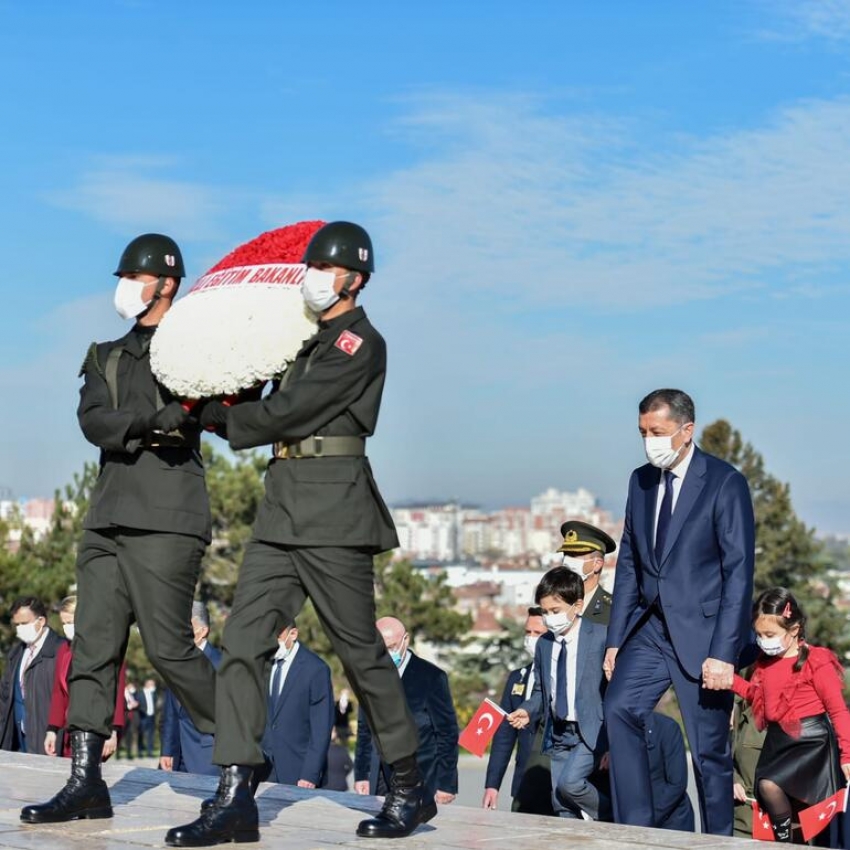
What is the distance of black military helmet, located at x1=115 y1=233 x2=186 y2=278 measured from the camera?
6.95 metres

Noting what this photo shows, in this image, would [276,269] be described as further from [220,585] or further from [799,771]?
[220,585]

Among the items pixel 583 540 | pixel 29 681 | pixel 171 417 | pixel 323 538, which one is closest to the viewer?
pixel 323 538

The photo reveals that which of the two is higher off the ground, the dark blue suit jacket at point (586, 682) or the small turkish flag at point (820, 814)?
the dark blue suit jacket at point (586, 682)

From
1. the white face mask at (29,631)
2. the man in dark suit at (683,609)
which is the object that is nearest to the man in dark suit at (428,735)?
the man in dark suit at (683,609)

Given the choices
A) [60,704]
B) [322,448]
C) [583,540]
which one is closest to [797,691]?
[583,540]

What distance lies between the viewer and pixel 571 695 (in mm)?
8414

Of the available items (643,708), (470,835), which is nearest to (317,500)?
(470,835)

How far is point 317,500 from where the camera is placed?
21.0ft

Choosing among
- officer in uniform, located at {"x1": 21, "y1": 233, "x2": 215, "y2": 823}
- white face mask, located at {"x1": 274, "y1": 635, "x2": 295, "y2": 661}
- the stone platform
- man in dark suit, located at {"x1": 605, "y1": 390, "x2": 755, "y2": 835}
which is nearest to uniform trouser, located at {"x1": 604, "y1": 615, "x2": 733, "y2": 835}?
man in dark suit, located at {"x1": 605, "y1": 390, "x2": 755, "y2": 835}

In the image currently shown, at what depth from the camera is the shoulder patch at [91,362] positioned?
7074 millimetres

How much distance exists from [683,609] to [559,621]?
1187mm

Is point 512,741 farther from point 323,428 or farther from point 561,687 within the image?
point 323,428

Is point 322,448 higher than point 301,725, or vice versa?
point 322,448

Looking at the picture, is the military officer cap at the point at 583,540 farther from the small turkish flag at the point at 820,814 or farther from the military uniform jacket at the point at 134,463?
the military uniform jacket at the point at 134,463
